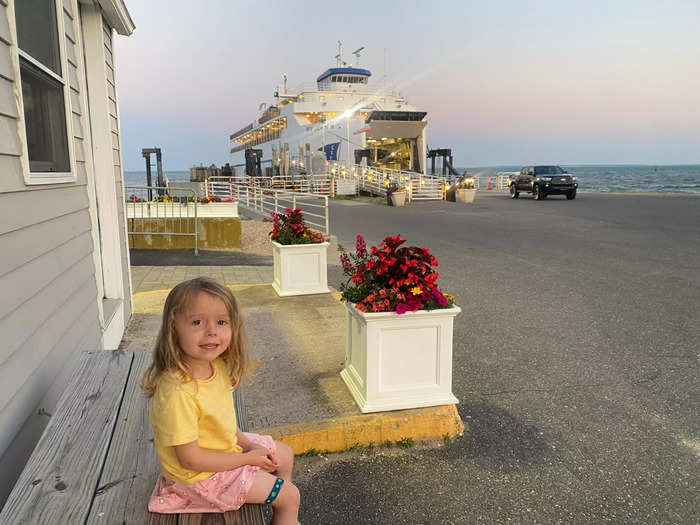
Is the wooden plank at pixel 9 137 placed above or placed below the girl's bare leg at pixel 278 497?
above

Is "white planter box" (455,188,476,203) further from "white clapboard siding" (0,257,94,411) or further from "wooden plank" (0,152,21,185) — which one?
"wooden plank" (0,152,21,185)

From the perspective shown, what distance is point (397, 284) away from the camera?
335cm

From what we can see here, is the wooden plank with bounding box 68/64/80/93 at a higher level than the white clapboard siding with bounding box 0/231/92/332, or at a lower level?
higher

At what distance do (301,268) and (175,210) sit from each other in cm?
615

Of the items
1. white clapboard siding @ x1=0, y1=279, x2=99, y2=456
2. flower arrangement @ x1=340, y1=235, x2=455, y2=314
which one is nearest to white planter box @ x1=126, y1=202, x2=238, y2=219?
white clapboard siding @ x1=0, y1=279, x2=99, y2=456

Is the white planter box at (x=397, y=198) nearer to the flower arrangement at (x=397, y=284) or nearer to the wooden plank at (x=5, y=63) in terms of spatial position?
the flower arrangement at (x=397, y=284)

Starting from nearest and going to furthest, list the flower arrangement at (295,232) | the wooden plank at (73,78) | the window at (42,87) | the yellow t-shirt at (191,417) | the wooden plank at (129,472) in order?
1. the yellow t-shirt at (191,417)
2. the wooden plank at (129,472)
3. the window at (42,87)
4. the wooden plank at (73,78)
5. the flower arrangement at (295,232)

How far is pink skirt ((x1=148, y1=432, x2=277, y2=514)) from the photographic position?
1.79 metres

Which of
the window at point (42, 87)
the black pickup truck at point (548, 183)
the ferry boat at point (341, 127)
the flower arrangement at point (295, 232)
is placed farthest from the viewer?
the ferry boat at point (341, 127)

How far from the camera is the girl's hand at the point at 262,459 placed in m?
1.88

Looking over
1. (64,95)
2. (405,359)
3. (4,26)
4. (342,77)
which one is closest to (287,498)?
(405,359)

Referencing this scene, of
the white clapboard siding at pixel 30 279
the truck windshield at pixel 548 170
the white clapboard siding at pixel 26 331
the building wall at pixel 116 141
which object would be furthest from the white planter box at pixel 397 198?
the white clapboard siding at pixel 26 331

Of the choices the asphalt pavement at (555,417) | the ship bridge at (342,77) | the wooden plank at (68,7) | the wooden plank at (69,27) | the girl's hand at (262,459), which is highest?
the ship bridge at (342,77)

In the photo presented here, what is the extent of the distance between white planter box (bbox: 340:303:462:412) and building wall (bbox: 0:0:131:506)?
1743 millimetres
